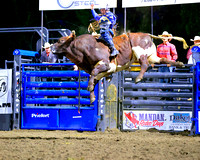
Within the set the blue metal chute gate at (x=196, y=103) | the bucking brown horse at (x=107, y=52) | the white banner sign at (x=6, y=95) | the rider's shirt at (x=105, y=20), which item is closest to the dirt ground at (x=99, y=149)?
the blue metal chute gate at (x=196, y=103)

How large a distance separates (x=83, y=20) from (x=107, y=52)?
24.6 ft

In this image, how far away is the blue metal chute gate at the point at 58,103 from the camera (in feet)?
29.9

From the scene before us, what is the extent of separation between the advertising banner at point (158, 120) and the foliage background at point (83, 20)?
4866 mm

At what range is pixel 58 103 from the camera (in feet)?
30.5

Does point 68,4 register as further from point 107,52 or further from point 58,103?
point 107,52

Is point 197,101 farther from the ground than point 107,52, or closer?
closer

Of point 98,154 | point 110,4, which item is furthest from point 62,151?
point 110,4

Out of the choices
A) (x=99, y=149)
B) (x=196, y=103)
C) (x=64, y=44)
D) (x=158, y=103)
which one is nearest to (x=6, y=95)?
(x=64, y=44)

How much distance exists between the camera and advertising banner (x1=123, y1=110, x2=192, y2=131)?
342 inches

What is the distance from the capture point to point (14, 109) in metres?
9.53

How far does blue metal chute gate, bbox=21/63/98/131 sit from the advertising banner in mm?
833

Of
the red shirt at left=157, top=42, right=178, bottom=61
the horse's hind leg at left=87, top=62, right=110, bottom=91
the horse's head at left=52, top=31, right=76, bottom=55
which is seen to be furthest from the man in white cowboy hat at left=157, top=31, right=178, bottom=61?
the horse's head at left=52, top=31, right=76, bottom=55

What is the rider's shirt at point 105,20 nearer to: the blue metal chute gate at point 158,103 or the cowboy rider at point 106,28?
A: the cowboy rider at point 106,28

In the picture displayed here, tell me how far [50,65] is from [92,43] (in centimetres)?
218
